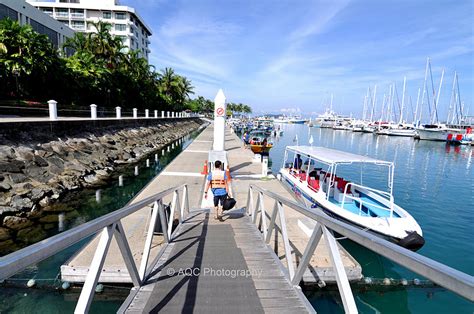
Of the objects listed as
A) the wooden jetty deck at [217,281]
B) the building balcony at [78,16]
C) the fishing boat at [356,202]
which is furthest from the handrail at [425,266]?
the building balcony at [78,16]

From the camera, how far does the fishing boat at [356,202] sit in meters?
8.27

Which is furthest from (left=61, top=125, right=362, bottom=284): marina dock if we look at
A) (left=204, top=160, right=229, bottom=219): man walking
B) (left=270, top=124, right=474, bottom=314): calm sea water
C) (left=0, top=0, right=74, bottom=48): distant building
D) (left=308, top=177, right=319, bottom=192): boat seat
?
(left=0, top=0, right=74, bottom=48): distant building

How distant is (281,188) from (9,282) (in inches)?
382

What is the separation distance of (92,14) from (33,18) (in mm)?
32033

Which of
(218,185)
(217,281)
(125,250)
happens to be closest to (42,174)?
(218,185)

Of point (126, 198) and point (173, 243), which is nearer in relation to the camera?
point (173, 243)

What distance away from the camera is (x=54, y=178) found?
13062 mm

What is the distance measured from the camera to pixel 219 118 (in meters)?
13.7

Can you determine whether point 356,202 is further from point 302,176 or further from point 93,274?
point 93,274

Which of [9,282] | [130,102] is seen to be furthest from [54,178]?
[130,102]

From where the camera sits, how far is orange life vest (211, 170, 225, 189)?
6934mm

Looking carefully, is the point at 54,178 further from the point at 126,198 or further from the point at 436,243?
the point at 436,243

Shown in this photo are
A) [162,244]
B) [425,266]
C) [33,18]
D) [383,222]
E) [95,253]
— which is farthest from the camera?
[33,18]

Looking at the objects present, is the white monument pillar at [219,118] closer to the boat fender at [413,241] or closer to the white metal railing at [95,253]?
the boat fender at [413,241]
